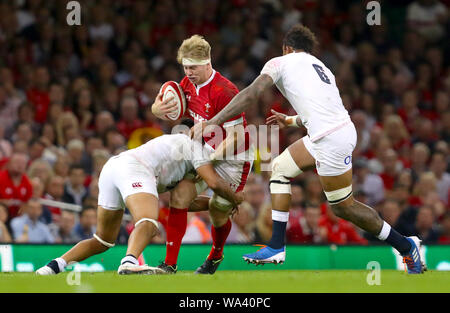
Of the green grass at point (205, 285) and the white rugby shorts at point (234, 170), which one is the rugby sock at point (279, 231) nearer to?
Result: the white rugby shorts at point (234, 170)

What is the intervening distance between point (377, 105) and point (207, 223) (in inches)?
188

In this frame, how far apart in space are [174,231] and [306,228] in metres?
4.09

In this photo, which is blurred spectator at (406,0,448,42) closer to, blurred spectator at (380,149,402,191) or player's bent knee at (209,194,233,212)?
blurred spectator at (380,149,402,191)

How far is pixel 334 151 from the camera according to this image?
7363 mm

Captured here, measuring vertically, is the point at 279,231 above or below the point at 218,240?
above

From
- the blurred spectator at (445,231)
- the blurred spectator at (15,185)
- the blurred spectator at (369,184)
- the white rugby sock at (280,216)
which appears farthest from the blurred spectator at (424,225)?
the blurred spectator at (15,185)

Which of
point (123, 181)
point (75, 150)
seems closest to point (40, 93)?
point (75, 150)

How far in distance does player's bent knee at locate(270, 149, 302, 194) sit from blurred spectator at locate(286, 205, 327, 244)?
3850 millimetres

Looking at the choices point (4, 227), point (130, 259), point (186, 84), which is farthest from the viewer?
point (4, 227)

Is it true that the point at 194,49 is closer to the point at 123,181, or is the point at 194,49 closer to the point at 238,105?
the point at 238,105

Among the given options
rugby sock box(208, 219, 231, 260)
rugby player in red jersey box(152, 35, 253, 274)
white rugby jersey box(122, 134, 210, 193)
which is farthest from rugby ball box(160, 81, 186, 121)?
rugby sock box(208, 219, 231, 260)

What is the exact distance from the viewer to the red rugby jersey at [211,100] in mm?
7875

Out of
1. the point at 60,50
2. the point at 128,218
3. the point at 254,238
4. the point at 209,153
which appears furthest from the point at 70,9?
the point at 209,153

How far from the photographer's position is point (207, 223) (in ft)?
38.7
